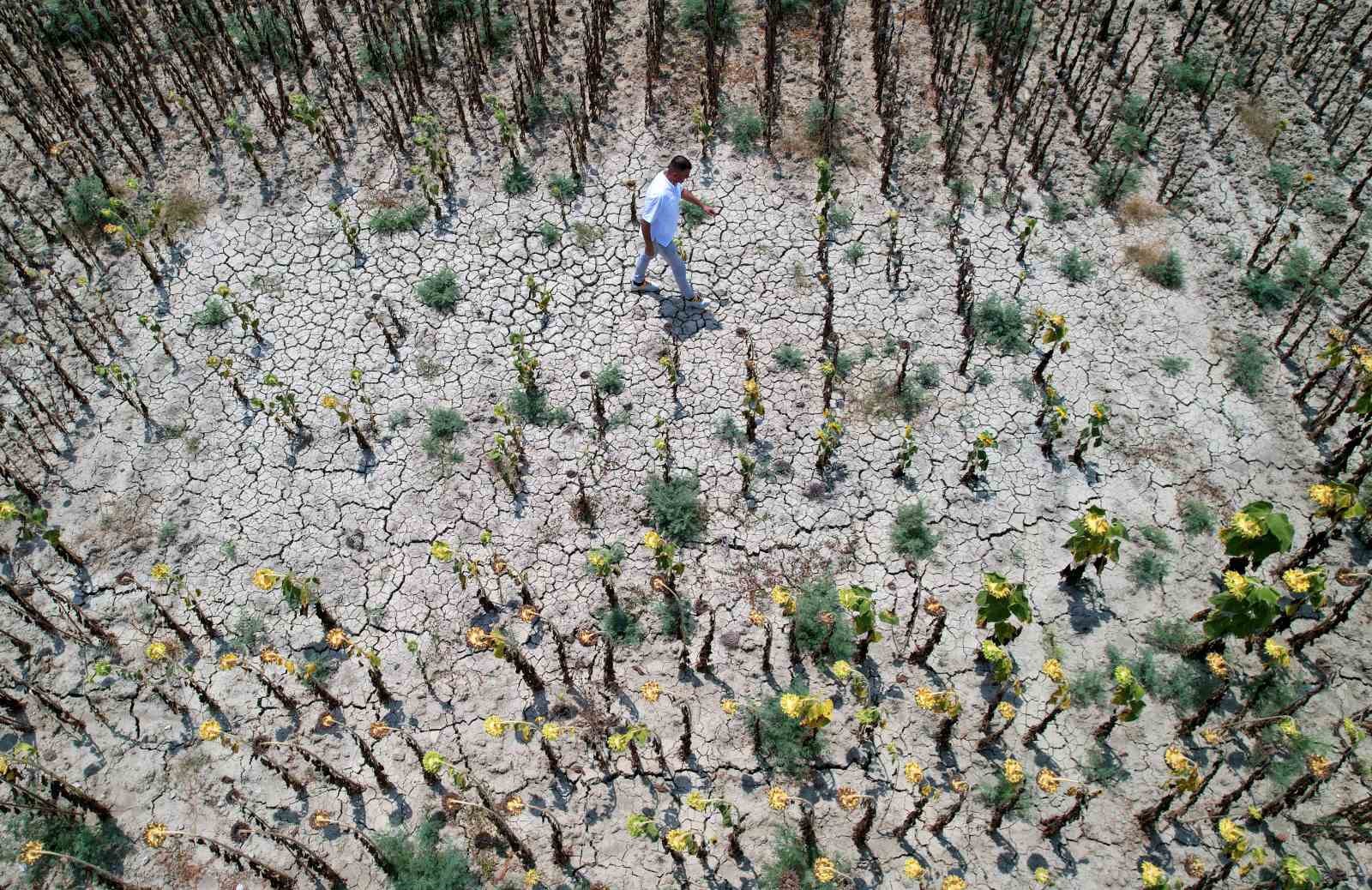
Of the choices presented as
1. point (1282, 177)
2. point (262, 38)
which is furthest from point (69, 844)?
point (1282, 177)

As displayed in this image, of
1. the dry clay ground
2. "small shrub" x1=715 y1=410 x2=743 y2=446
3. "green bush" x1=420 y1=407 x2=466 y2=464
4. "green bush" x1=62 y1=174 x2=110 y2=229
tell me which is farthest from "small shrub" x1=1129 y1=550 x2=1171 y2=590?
"green bush" x1=62 y1=174 x2=110 y2=229

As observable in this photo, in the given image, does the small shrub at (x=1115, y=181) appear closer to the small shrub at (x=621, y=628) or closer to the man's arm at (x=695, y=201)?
the man's arm at (x=695, y=201)

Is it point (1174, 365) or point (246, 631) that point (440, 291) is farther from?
point (1174, 365)

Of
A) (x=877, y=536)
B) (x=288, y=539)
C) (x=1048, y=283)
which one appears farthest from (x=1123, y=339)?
(x=288, y=539)

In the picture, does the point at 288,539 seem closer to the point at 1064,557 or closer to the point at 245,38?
the point at 1064,557

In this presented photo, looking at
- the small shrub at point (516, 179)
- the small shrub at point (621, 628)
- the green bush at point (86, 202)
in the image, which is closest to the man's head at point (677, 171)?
the small shrub at point (516, 179)

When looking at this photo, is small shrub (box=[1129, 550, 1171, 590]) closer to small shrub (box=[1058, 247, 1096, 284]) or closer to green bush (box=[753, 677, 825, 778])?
green bush (box=[753, 677, 825, 778])
